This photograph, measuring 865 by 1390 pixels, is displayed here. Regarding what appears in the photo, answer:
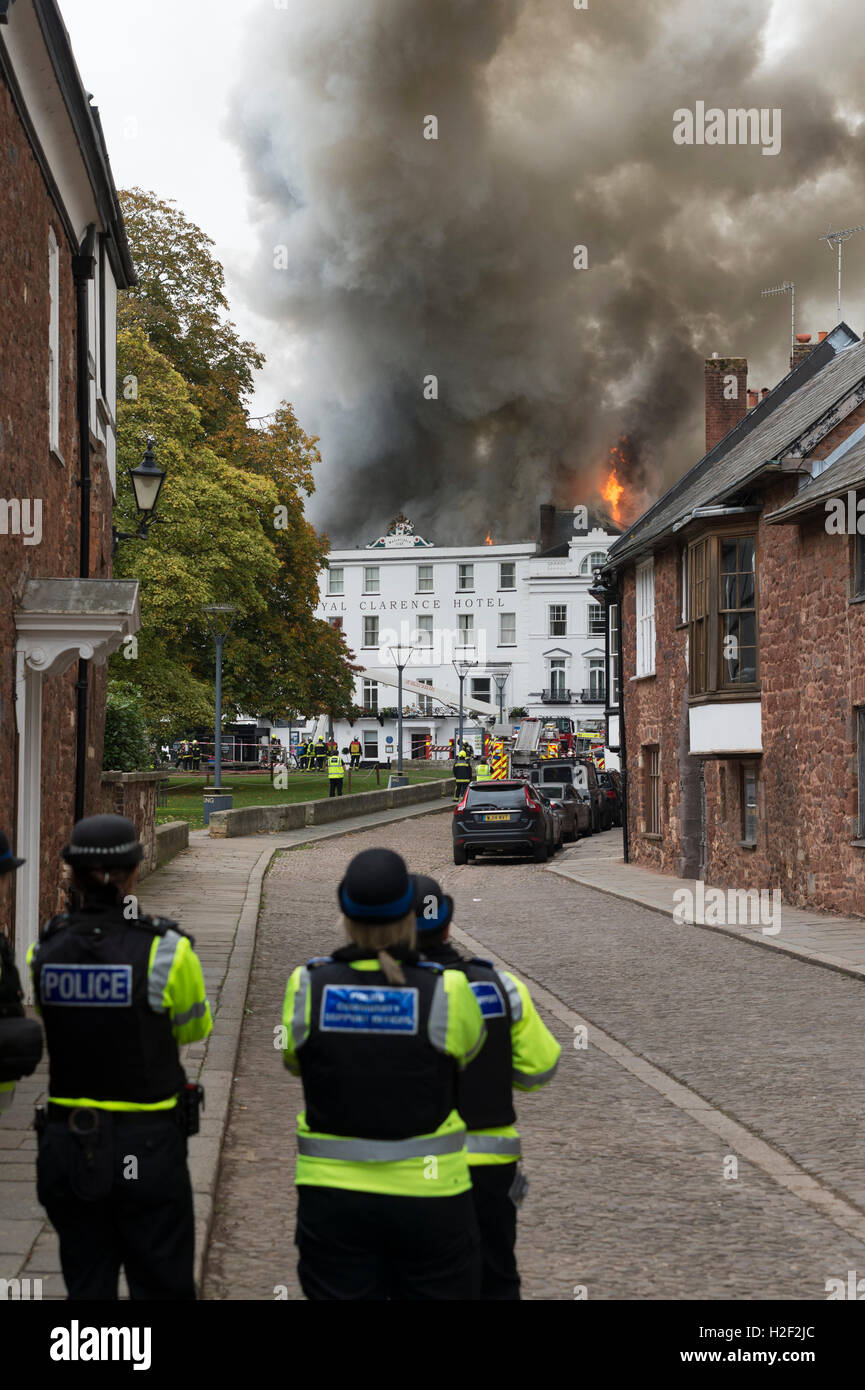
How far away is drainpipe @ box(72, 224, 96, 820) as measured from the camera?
1359cm

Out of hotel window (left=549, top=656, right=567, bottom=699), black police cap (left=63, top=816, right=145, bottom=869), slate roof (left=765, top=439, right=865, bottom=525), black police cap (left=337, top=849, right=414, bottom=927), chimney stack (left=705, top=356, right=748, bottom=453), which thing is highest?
chimney stack (left=705, top=356, right=748, bottom=453)

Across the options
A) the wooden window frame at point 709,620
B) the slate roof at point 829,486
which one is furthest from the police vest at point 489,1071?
the wooden window frame at point 709,620

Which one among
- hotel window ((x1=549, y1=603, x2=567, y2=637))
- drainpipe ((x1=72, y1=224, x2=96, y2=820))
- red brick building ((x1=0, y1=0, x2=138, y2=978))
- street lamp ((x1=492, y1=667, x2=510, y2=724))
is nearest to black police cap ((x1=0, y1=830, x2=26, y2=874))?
red brick building ((x1=0, y1=0, x2=138, y2=978))

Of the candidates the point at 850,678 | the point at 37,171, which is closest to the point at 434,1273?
the point at 37,171

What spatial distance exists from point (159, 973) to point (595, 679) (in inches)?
3223

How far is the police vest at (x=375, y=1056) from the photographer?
11.9ft

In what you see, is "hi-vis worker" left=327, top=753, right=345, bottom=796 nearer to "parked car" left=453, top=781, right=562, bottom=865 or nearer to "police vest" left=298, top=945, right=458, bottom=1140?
"parked car" left=453, top=781, right=562, bottom=865

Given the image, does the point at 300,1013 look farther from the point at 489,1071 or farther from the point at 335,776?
the point at 335,776

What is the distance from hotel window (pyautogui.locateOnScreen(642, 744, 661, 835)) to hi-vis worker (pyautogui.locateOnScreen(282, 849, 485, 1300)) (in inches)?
936

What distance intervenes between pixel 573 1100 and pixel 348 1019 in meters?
5.36

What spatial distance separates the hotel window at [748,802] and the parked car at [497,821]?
5.91m

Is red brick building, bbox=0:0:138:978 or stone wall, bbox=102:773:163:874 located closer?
red brick building, bbox=0:0:138:978
